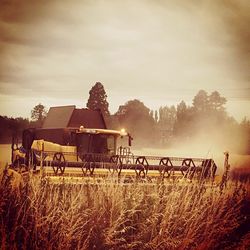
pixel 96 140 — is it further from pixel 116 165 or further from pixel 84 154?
pixel 116 165

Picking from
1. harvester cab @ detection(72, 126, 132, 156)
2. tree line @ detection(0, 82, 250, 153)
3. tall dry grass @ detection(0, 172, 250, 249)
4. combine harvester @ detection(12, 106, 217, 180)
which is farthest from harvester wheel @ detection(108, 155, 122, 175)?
tree line @ detection(0, 82, 250, 153)

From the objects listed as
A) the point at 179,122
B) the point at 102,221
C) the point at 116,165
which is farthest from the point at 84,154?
the point at 179,122

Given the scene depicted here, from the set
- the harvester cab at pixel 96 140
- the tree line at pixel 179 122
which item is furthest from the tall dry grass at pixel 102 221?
the tree line at pixel 179 122

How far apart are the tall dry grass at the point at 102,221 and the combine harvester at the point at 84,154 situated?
27.4 inches

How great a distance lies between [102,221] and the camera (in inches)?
152

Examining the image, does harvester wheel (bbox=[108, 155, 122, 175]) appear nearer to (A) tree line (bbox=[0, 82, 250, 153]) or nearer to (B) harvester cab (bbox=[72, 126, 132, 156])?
(B) harvester cab (bbox=[72, 126, 132, 156])

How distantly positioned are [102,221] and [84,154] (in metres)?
3.06

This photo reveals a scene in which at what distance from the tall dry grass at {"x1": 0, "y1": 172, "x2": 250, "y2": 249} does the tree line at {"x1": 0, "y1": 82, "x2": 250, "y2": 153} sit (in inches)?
145

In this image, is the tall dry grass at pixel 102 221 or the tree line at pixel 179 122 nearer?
the tall dry grass at pixel 102 221

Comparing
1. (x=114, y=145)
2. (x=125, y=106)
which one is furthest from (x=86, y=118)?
(x=125, y=106)

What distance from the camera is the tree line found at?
13.1 m

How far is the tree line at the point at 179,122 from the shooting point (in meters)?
13.1

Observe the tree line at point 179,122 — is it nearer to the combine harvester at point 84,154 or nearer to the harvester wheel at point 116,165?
the combine harvester at point 84,154

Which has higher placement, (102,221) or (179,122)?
(179,122)
